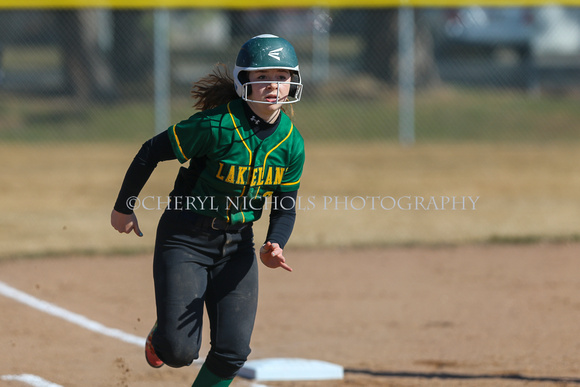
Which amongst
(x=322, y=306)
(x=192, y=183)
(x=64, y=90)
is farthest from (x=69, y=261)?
(x=64, y=90)

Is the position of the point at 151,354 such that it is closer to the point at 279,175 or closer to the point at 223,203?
the point at 223,203

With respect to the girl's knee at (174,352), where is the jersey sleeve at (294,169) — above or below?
above

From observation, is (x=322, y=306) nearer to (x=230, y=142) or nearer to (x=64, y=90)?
(x=230, y=142)

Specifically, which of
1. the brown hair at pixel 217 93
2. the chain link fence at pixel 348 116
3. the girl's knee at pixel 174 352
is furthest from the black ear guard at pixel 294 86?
Answer: the chain link fence at pixel 348 116

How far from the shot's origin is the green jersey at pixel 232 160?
338cm

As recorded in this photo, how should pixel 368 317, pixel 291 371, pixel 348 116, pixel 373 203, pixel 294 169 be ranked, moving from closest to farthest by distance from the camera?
pixel 294 169 → pixel 291 371 → pixel 368 317 → pixel 373 203 → pixel 348 116

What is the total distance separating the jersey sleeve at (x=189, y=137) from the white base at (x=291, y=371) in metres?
1.52

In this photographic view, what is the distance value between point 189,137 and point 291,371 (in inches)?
63.8

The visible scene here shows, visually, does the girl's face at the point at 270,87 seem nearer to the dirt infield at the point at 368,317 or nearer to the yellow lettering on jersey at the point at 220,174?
the yellow lettering on jersey at the point at 220,174

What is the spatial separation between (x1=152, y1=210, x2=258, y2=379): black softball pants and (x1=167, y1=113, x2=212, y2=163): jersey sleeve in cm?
29

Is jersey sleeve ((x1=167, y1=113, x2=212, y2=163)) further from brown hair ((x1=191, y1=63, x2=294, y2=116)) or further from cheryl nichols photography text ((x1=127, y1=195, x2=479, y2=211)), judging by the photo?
cheryl nichols photography text ((x1=127, y1=195, x2=479, y2=211))

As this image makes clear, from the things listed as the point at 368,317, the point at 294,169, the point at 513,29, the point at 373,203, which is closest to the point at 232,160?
the point at 294,169

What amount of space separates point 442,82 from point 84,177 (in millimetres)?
10007

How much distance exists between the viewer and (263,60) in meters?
3.36
